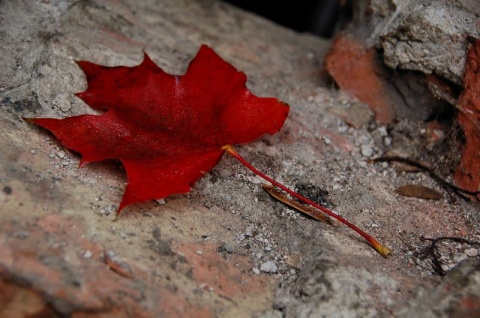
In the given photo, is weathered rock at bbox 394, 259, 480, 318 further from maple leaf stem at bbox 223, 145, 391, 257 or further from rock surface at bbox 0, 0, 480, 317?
maple leaf stem at bbox 223, 145, 391, 257

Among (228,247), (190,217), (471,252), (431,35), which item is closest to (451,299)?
(471,252)

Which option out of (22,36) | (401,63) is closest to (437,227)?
(401,63)

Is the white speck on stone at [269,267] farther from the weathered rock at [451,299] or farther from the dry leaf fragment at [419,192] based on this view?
the dry leaf fragment at [419,192]

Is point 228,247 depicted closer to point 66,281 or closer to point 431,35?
→ point 66,281

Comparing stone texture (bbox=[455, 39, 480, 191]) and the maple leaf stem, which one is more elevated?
stone texture (bbox=[455, 39, 480, 191])

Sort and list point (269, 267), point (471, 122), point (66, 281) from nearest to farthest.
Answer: point (66, 281) < point (269, 267) < point (471, 122)

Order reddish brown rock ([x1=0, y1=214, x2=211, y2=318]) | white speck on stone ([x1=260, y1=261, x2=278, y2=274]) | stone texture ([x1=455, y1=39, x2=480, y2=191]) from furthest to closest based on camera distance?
stone texture ([x1=455, y1=39, x2=480, y2=191]) → white speck on stone ([x1=260, y1=261, x2=278, y2=274]) → reddish brown rock ([x1=0, y1=214, x2=211, y2=318])

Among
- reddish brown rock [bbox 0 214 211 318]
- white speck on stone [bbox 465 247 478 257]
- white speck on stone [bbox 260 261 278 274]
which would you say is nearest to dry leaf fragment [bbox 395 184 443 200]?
white speck on stone [bbox 465 247 478 257]

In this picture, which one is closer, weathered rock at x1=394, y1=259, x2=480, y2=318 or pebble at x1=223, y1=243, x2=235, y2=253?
weathered rock at x1=394, y1=259, x2=480, y2=318
